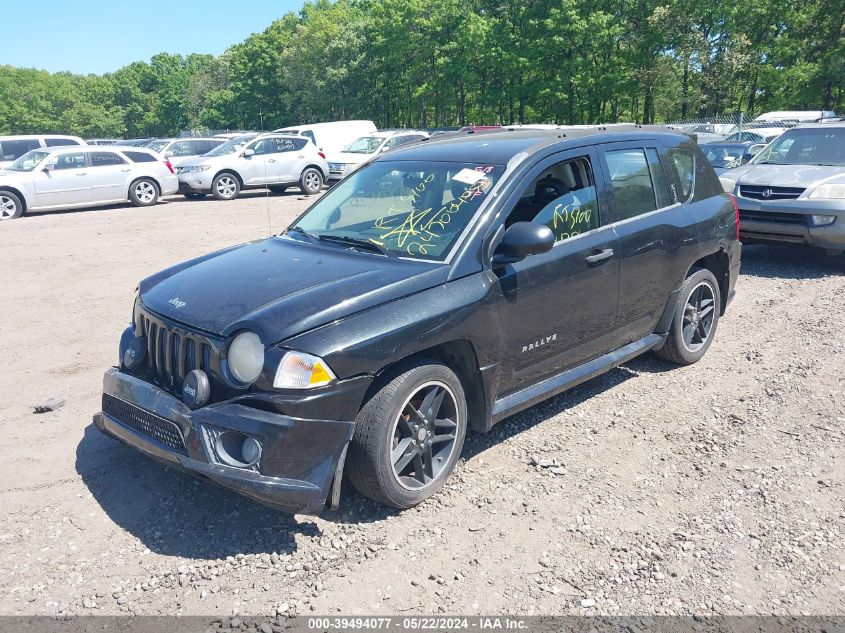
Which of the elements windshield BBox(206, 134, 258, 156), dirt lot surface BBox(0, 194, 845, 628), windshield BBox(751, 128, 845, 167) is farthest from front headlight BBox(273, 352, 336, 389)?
windshield BBox(206, 134, 258, 156)

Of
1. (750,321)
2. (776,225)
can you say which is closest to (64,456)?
(750,321)

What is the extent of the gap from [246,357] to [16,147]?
20.4 m

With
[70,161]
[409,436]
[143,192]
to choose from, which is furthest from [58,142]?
[409,436]

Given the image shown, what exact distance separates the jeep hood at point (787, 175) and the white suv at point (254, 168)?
42.9ft

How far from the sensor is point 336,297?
3.54 metres

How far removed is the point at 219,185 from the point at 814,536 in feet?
58.9

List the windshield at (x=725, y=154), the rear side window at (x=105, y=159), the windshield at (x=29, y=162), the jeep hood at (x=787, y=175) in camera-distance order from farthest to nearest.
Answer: the rear side window at (x=105, y=159) → the windshield at (x=29, y=162) → the windshield at (x=725, y=154) → the jeep hood at (x=787, y=175)

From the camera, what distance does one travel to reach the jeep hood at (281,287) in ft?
11.3

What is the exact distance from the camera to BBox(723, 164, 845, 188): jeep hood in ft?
30.0

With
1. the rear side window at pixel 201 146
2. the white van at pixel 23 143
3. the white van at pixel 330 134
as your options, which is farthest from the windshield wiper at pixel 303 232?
the rear side window at pixel 201 146

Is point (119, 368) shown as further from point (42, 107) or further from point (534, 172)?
point (42, 107)

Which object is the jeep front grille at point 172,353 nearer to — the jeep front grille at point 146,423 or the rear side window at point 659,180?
the jeep front grille at point 146,423

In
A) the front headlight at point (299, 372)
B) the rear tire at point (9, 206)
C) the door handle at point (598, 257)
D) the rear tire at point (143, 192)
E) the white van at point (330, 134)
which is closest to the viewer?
the front headlight at point (299, 372)

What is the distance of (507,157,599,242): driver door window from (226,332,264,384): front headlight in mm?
1788
